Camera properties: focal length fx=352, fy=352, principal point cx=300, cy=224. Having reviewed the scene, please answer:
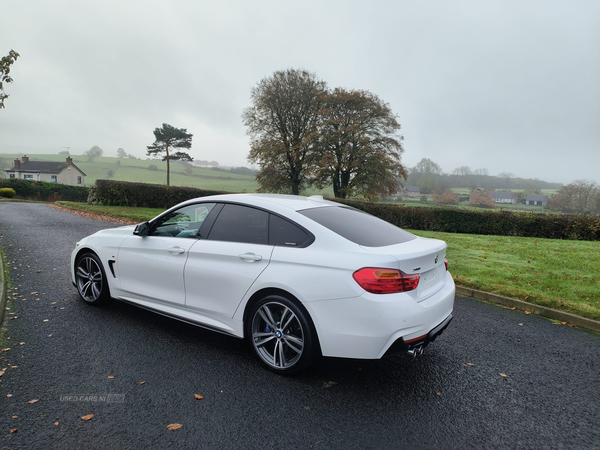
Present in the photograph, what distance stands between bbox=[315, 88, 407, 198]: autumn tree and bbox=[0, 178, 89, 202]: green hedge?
88.7ft

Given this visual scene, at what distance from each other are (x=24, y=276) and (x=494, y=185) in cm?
4721

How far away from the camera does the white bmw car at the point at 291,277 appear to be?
2.77 metres

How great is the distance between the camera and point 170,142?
5556 cm

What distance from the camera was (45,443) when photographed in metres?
2.28

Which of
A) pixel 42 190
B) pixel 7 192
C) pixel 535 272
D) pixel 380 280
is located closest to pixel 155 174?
pixel 42 190

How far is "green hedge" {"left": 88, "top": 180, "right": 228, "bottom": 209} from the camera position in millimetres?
22594

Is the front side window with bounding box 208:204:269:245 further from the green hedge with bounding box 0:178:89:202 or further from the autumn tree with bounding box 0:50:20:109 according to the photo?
the green hedge with bounding box 0:178:89:202

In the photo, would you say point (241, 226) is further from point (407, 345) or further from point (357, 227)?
point (407, 345)

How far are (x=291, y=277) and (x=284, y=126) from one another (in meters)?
36.7

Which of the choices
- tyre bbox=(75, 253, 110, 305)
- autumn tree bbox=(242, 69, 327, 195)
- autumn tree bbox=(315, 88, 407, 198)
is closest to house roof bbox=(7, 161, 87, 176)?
autumn tree bbox=(242, 69, 327, 195)

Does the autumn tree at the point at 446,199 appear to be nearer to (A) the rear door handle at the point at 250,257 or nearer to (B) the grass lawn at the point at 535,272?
(B) the grass lawn at the point at 535,272

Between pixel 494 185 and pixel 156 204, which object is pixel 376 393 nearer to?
pixel 156 204

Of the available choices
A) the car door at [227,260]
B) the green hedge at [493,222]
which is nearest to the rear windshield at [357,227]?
the car door at [227,260]

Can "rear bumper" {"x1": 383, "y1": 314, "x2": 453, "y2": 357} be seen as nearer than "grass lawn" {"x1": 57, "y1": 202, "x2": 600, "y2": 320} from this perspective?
Yes
